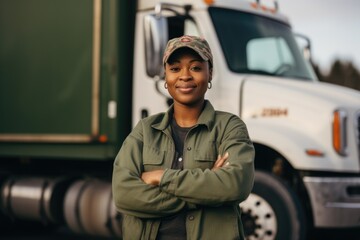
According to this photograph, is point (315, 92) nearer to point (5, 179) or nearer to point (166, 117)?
point (166, 117)

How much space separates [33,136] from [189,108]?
14.2ft

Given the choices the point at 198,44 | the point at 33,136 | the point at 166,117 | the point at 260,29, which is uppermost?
the point at 260,29

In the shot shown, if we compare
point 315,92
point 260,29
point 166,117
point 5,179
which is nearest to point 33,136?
point 5,179

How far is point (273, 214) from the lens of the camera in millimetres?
5141

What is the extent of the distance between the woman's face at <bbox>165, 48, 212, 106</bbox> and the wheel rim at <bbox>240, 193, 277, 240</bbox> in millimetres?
2727

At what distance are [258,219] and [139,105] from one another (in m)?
1.70

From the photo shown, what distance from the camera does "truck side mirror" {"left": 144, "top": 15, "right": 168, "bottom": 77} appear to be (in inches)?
→ 198

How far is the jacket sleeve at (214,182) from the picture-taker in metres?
2.46

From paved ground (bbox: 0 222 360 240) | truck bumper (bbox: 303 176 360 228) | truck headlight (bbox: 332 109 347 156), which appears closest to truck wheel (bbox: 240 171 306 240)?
truck bumper (bbox: 303 176 360 228)

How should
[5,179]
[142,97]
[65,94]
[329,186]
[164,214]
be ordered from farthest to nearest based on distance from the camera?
1. [5,179]
2. [65,94]
3. [142,97]
4. [329,186]
5. [164,214]

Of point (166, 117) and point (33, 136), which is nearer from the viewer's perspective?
point (166, 117)

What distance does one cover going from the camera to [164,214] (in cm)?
252

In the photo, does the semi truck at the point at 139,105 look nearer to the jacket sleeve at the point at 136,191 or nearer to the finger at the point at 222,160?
the jacket sleeve at the point at 136,191

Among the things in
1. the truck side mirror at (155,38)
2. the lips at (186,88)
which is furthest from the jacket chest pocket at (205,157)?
the truck side mirror at (155,38)
